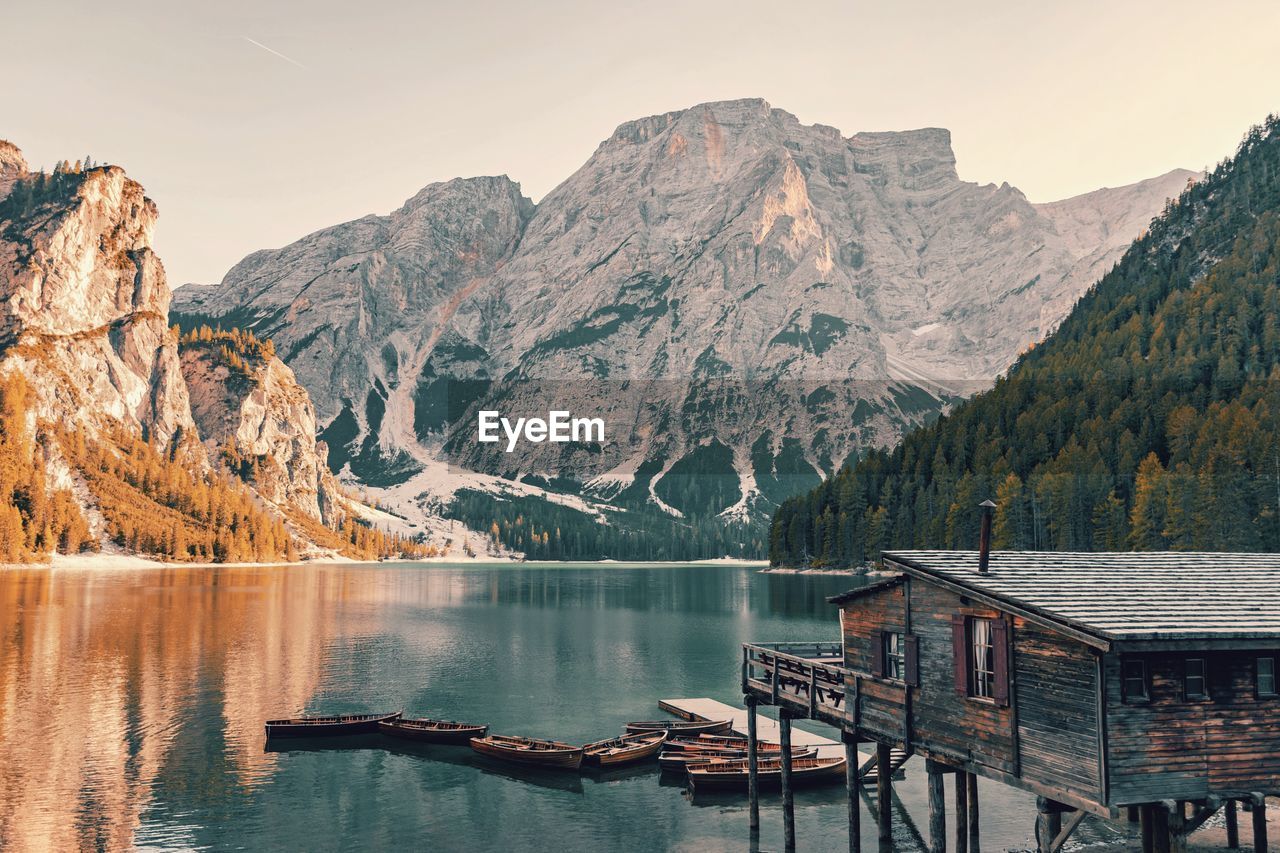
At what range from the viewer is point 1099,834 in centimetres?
4997

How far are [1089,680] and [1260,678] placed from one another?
Result: 6164mm

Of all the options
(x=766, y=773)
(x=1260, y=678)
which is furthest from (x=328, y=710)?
(x=1260, y=678)

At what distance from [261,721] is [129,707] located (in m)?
12.5

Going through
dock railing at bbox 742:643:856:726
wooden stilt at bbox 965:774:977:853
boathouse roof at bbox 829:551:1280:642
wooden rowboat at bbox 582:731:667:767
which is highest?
boathouse roof at bbox 829:551:1280:642

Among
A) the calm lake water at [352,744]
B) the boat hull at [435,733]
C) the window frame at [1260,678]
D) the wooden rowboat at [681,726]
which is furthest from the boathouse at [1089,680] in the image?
the boat hull at [435,733]

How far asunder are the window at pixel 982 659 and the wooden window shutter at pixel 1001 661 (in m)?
0.35

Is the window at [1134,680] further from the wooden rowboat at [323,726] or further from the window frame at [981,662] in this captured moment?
the wooden rowboat at [323,726]

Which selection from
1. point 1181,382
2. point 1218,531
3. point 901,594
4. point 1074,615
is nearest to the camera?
point 1074,615

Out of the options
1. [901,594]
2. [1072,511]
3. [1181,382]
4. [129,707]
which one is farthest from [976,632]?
[1181,382]

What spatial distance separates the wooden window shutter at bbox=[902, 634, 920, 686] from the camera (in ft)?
121

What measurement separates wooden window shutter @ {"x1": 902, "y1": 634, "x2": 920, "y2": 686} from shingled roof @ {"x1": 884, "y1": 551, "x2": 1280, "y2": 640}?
8.56 feet

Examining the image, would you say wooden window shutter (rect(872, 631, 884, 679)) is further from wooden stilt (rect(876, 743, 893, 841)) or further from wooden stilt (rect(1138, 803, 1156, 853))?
wooden stilt (rect(1138, 803, 1156, 853))

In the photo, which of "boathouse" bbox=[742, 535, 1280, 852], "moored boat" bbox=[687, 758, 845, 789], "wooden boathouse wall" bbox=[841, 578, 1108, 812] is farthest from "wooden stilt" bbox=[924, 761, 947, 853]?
"moored boat" bbox=[687, 758, 845, 789]

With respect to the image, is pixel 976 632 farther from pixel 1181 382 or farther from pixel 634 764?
pixel 1181 382
